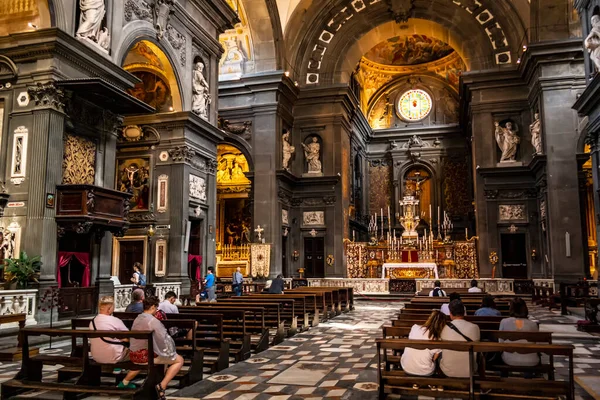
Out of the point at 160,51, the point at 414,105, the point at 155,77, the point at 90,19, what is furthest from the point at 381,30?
the point at 90,19

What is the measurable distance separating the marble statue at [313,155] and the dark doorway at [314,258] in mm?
3775

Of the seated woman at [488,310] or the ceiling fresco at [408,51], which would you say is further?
the ceiling fresco at [408,51]

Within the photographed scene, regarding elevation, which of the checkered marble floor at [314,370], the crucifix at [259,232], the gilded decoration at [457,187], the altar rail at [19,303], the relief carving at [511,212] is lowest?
the checkered marble floor at [314,370]

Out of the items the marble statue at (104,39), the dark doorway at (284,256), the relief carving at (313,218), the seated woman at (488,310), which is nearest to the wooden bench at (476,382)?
→ the seated woman at (488,310)

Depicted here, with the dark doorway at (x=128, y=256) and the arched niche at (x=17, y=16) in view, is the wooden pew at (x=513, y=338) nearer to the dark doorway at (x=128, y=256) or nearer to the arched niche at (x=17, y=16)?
the arched niche at (x=17, y=16)

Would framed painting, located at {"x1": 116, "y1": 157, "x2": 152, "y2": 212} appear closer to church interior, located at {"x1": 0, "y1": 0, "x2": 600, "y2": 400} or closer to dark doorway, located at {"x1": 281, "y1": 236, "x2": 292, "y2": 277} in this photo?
church interior, located at {"x1": 0, "y1": 0, "x2": 600, "y2": 400}

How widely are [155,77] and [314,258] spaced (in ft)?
43.2

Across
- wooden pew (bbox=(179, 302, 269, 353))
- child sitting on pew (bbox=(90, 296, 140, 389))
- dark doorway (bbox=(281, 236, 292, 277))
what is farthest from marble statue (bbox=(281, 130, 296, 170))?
child sitting on pew (bbox=(90, 296, 140, 389))

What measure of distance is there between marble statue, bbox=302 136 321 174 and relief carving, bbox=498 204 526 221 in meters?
9.51

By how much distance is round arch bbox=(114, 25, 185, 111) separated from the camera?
568 inches

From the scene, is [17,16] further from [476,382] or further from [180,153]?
[476,382]

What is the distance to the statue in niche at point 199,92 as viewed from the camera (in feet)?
61.5

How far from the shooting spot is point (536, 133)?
23484 millimetres

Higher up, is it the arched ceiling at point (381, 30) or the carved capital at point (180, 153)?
the arched ceiling at point (381, 30)
